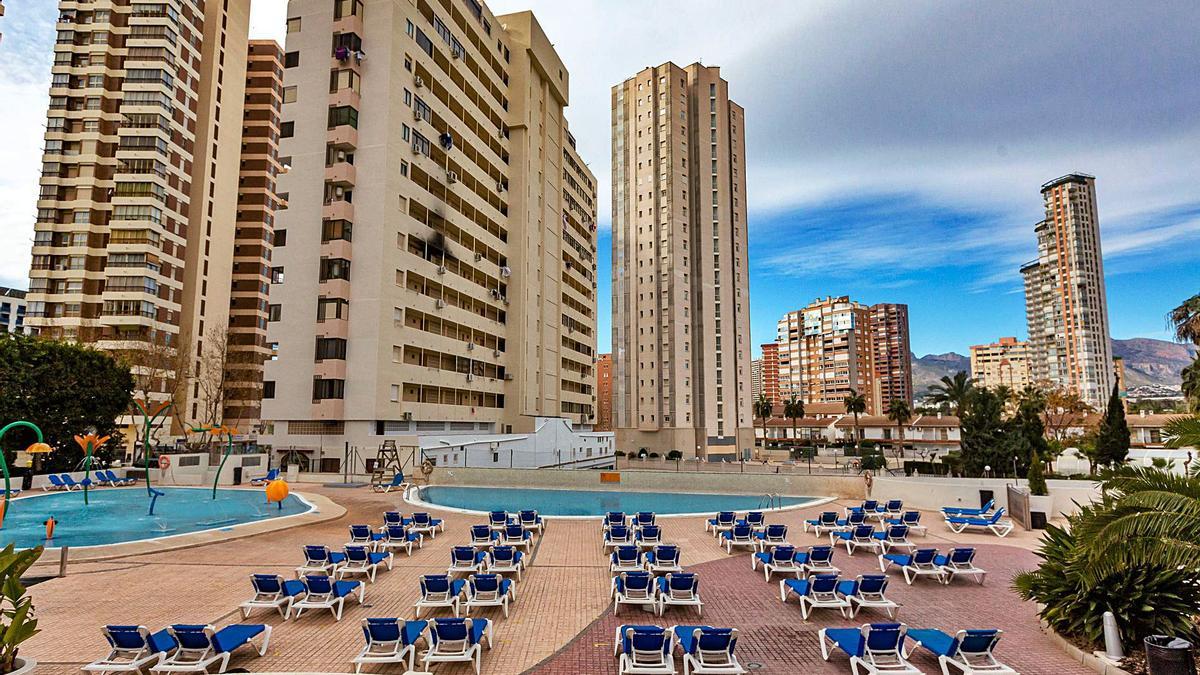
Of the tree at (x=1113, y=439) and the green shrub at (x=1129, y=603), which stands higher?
the tree at (x=1113, y=439)

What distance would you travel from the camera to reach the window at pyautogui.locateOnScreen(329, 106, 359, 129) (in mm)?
42750

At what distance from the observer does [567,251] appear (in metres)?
72.1

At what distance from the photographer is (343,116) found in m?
42.8

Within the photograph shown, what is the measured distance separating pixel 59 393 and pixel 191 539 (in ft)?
73.3

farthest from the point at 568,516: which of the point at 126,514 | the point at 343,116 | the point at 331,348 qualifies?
the point at 343,116

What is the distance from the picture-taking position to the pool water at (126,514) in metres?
19.8

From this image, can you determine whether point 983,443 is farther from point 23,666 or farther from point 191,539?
point 23,666

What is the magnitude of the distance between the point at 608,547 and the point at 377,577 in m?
5.99

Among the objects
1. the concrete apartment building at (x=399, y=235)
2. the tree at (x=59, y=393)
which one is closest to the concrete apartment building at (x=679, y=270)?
the concrete apartment building at (x=399, y=235)

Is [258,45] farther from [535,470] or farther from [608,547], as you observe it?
[608,547]

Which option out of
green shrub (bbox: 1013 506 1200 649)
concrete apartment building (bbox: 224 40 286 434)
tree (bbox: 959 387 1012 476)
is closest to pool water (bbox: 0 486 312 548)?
green shrub (bbox: 1013 506 1200 649)

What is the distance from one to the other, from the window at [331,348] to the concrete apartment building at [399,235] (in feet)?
0.32

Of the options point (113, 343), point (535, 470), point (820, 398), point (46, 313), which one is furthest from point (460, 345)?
point (820, 398)

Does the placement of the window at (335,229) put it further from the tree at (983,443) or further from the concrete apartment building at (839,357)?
the concrete apartment building at (839,357)
